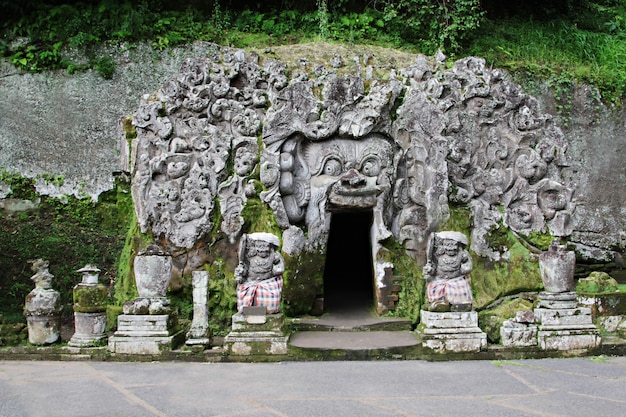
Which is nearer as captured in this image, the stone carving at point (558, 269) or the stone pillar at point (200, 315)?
the stone pillar at point (200, 315)

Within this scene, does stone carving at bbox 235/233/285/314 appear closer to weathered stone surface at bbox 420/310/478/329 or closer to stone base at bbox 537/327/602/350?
weathered stone surface at bbox 420/310/478/329

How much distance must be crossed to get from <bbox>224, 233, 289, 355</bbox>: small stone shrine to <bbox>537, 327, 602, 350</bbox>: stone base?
10.3ft

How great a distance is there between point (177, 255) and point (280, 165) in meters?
1.95

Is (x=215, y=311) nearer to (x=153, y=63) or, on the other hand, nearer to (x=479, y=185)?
(x=479, y=185)

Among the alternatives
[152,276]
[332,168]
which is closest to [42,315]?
[152,276]

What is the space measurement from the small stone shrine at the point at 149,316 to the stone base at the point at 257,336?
78 centimetres

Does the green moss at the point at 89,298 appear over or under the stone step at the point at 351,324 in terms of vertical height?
over

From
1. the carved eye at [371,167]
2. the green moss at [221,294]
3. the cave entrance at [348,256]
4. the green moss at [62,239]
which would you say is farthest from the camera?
the cave entrance at [348,256]

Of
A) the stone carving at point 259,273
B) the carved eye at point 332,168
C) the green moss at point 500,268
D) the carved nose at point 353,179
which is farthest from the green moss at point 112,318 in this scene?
the green moss at point 500,268

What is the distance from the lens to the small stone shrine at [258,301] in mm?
7500

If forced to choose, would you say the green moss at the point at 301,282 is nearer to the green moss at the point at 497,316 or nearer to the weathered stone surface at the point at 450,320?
the weathered stone surface at the point at 450,320

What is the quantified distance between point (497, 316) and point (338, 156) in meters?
3.10

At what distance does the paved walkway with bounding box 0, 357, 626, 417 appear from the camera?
18.0 feet

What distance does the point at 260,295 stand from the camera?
7719 millimetres
